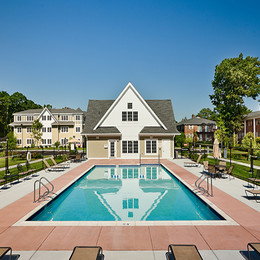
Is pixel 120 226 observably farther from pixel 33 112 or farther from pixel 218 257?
pixel 33 112

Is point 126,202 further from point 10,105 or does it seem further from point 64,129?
point 10,105

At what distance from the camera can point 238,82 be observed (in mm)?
40656

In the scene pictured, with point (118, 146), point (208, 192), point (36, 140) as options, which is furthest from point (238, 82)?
point (36, 140)

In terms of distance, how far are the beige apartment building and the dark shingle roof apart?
74.9ft

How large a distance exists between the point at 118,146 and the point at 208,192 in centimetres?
1732

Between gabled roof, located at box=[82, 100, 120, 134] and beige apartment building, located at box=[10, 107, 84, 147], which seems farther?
beige apartment building, located at box=[10, 107, 84, 147]

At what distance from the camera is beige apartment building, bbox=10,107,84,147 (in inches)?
2068

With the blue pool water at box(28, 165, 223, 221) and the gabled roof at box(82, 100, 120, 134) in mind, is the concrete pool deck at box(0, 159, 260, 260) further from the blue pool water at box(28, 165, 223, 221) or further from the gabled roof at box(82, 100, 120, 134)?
the gabled roof at box(82, 100, 120, 134)

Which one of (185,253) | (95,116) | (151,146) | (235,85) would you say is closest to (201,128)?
(235,85)

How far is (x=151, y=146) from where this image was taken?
26.8m

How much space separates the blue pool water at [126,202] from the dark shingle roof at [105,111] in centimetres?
1117

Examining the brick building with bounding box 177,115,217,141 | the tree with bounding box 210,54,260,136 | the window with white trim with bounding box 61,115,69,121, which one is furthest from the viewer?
the brick building with bounding box 177,115,217,141

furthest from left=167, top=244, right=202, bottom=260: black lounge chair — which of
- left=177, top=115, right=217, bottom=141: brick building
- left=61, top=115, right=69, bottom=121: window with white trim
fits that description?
left=177, top=115, right=217, bottom=141: brick building

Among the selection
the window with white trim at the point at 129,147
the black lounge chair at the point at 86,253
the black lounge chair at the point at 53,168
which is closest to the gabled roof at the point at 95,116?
the window with white trim at the point at 129,147
